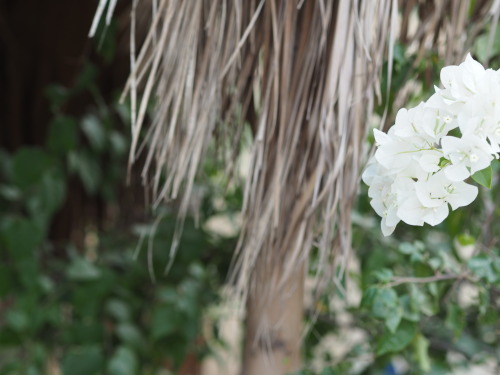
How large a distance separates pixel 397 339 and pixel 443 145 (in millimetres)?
571

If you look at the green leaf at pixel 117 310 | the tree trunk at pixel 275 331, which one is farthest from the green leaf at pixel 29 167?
the tree trunk at pixel 275 331

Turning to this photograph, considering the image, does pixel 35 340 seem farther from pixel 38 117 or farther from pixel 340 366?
pixel 340 366

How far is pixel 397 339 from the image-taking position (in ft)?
4.23

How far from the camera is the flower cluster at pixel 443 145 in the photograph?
804mm

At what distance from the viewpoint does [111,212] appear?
9.42 ft

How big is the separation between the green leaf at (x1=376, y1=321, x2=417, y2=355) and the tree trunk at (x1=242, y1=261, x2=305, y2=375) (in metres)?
0.19

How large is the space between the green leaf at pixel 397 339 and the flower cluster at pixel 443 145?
46cm

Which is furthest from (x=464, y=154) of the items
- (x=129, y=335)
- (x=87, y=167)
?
(x=87, y=167)

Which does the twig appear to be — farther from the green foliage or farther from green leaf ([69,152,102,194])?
green leaf ([69,152,102,194])

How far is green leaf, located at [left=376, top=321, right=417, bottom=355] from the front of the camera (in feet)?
4.21

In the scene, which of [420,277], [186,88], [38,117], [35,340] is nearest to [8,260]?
[35,340]

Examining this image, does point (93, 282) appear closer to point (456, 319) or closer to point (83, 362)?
point (83, 362)

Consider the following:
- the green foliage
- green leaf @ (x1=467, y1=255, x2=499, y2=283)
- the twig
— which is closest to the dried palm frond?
the twig

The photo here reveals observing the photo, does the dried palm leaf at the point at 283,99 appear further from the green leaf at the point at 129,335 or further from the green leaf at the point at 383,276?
the green leaf at the point at 129,335
